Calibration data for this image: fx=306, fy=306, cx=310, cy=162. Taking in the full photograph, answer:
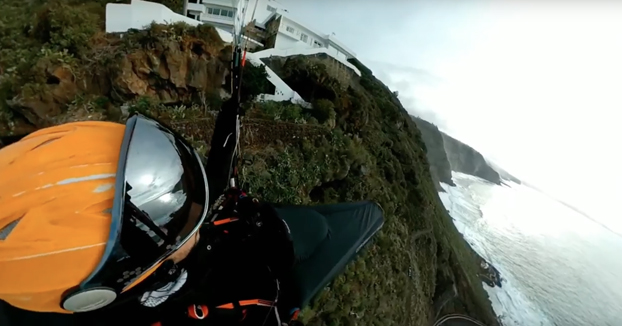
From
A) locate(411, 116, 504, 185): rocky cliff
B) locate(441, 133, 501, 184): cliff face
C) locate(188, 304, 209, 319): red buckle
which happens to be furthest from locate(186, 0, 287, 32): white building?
locate(441, 133, 501, 184): cliff face

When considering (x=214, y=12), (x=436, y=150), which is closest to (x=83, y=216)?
(x=214, y=12)

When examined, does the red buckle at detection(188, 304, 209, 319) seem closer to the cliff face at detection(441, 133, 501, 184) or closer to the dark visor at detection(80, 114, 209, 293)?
the dark visor at detection(80, 114, 209, 293)

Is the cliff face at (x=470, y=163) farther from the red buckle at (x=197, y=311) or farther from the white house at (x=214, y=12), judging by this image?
the red buckle at (x=197, y=311)

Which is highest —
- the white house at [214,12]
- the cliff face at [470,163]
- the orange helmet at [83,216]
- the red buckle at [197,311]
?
the white house at [214,12]

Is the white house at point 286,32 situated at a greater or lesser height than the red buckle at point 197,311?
greater

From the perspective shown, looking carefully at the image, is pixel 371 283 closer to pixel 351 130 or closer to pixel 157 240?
pixel 351 130

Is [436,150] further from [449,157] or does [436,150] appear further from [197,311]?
[197,311]

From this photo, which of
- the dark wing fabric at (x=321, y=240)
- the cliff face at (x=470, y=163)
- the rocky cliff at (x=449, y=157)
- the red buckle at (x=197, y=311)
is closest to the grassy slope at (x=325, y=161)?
the dark wing fabric at (x=321, y=240)
